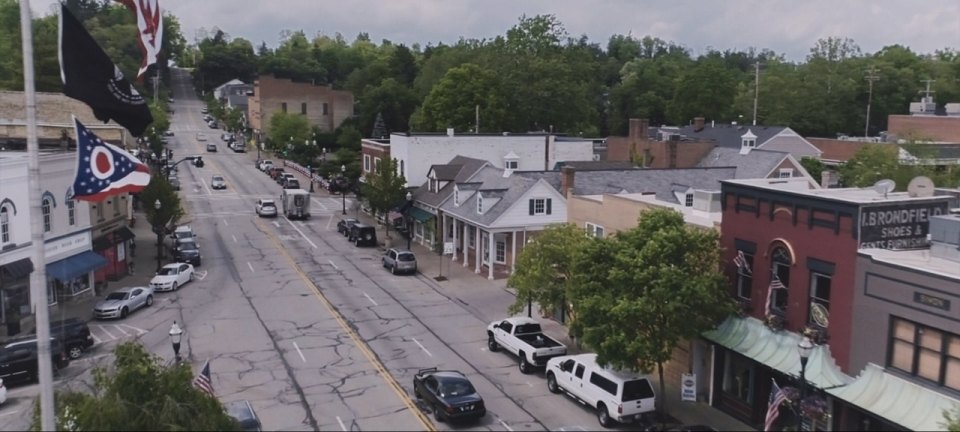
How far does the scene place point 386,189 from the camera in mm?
58719

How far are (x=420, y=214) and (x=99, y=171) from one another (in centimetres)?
4215

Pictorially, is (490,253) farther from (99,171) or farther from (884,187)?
(99,171)

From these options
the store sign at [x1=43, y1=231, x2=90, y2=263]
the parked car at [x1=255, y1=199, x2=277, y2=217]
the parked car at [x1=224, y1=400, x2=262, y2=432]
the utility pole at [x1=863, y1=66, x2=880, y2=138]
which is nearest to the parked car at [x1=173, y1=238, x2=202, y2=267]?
the store sign at [x1=43, y1=231, x2=90, y2=263]

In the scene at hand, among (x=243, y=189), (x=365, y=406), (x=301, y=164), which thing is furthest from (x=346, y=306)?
(x=301, y=164)

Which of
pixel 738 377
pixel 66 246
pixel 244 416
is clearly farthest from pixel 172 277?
pixel 738 377

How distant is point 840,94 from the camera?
4306 inches

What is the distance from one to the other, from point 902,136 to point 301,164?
232 feet

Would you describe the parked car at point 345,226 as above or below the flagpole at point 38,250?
below

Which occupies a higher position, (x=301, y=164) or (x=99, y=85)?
(x=99, y=85)

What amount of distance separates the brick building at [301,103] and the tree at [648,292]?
111080 mm

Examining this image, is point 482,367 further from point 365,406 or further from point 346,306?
point 346,306

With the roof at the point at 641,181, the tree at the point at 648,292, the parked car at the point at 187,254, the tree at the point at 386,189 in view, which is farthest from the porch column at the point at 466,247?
the tree at the point at 648,292

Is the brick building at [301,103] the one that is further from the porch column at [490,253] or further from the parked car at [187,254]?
the porch column at [490,253]

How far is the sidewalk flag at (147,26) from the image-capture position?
18.5 metres
